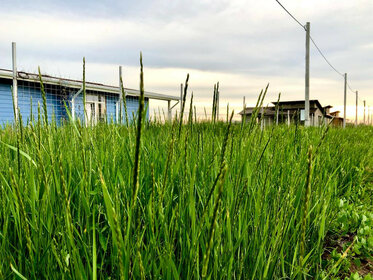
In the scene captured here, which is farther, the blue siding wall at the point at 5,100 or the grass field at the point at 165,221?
the blue siding wall at the point at 5,100

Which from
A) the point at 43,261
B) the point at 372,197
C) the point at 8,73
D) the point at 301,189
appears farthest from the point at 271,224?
the point at 8,73

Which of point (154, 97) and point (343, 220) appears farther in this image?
point (154, 97)

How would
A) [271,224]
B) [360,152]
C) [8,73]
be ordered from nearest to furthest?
[271,224], [360,152], [8,73]

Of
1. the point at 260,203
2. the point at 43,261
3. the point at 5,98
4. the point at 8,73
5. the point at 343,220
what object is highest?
the point at 8,73

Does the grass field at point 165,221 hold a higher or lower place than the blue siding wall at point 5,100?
lower

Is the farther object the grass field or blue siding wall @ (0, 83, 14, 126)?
blue siding wall @ (0, 83, 14, 126)

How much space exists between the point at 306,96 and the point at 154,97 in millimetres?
11426

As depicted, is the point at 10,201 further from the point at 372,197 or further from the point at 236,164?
the point at 372,197

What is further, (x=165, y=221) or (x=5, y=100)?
(x=5, y=100)

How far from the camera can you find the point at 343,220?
6.13ft

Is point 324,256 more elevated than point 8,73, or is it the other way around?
point 8,73

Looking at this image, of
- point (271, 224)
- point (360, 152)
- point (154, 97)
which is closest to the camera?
point (271, 224)

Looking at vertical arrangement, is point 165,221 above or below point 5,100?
below

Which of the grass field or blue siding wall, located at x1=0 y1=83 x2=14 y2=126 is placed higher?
blue siding wall, located at x1=0 y1=83 x2=14 y2=126
